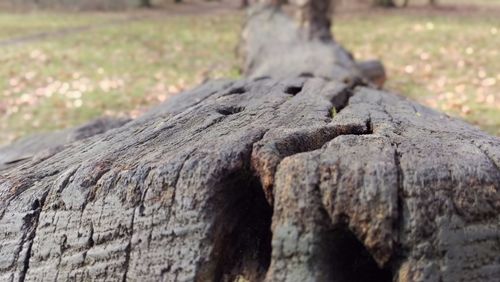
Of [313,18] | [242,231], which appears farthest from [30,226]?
[313,18]

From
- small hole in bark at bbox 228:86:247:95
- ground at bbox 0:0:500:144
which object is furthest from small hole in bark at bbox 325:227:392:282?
ground at bbox 0:0:500:144

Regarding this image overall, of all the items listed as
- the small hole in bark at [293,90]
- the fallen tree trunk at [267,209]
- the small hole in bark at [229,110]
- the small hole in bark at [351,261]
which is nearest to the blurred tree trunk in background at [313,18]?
the small hole in bark at [293,90]

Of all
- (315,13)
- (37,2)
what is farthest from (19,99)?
(37,2)

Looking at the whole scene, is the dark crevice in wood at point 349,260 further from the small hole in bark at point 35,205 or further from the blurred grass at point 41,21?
the blurred grass at point 41,21

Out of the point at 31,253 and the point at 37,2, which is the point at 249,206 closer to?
the point at 31,253

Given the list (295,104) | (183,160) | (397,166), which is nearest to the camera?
(397,166)

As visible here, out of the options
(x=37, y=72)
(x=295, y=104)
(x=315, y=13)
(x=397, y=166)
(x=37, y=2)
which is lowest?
(x=37, y=2)

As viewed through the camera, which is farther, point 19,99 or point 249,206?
point 19,99

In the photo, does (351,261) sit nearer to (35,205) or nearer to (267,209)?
(267,209)
